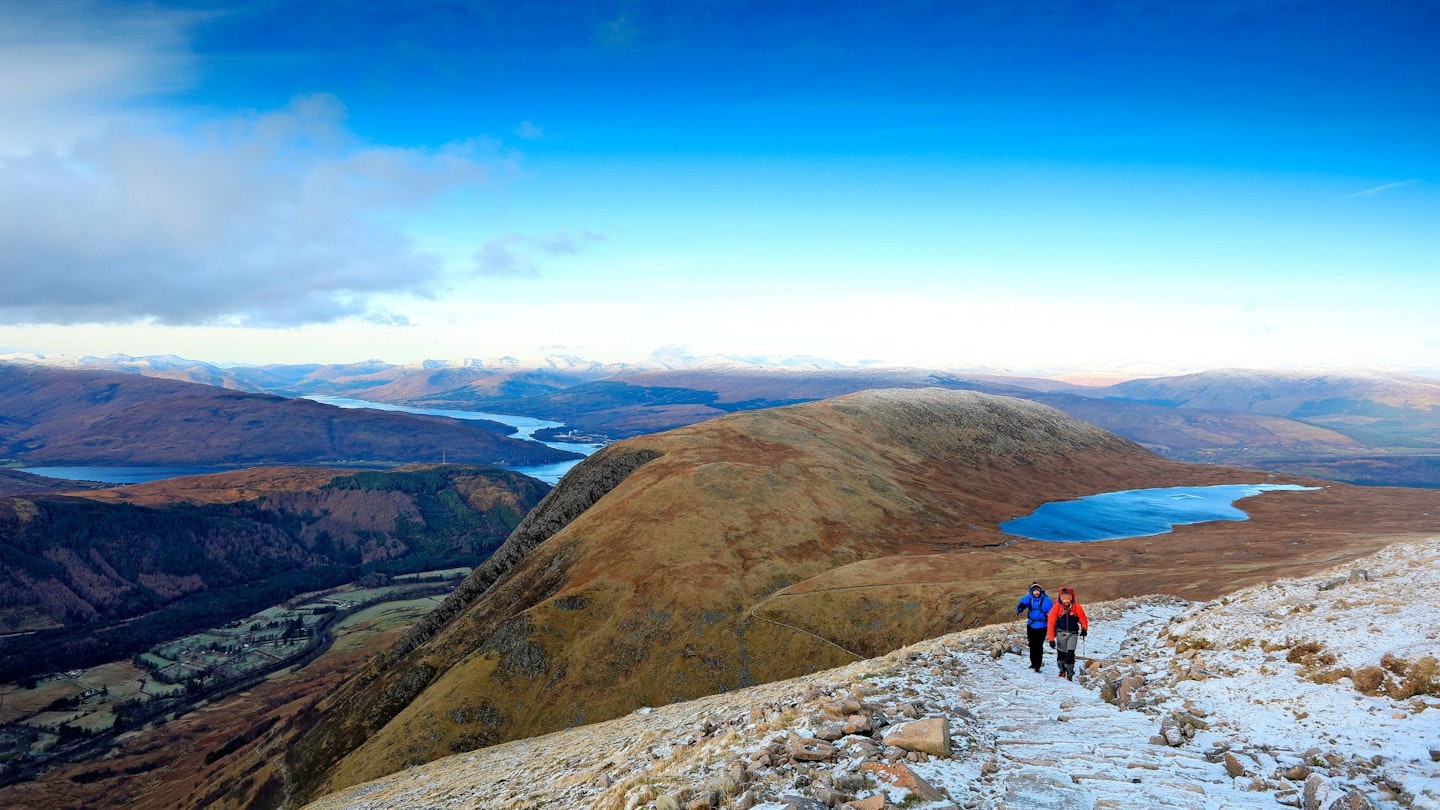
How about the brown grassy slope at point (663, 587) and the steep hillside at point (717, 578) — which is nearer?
the steep hillside at point (717, 578)

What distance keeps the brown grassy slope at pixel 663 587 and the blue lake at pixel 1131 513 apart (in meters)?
7.19

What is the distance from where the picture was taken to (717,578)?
79125 millimetres

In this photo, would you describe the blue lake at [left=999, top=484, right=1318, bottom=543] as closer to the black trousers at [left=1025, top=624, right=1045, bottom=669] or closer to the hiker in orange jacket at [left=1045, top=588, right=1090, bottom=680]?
the black trousers at [left=1025, top=624, right=1045, bottom=669]

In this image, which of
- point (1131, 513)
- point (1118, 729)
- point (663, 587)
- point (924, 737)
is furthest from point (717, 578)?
point (1131, 513)

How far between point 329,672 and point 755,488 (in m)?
172

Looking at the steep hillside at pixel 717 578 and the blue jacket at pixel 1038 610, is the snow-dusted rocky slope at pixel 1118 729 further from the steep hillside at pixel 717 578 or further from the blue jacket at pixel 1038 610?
the steep hillside at pixel 717 578

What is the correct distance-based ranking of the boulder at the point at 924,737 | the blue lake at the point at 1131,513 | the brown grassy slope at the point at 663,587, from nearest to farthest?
the boulder at the point at 924,737 < the brown grassy slope at the point at 663,587 < the blue lake at the point at 1131,513

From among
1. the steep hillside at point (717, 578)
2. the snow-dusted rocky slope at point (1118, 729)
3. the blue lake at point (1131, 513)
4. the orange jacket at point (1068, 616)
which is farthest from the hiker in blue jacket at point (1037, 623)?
the blue lake at point (1131, 513)

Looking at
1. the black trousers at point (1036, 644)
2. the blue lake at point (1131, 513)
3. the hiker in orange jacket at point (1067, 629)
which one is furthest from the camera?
the blue lake at point (1131, 513)

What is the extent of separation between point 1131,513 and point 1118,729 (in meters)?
139

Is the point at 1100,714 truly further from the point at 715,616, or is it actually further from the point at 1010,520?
the point at 1010,520

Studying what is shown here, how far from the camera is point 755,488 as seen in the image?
100688mm

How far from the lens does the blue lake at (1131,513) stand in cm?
11600

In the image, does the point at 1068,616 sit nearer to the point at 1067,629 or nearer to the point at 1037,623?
the point at 1067,629
